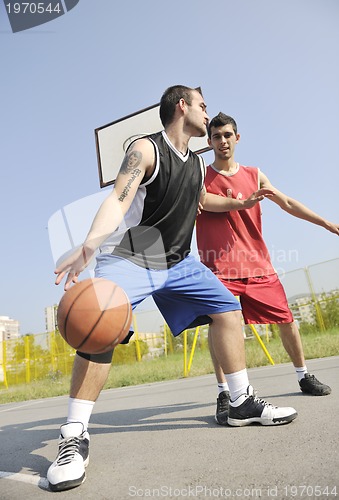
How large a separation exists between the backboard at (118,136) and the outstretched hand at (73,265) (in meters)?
5.53

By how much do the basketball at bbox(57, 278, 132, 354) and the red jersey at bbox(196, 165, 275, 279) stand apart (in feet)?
4.96

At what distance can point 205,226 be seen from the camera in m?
3.48

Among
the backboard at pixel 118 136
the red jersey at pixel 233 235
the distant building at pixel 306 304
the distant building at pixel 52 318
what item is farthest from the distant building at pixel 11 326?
the red jersey at pixel 233 235

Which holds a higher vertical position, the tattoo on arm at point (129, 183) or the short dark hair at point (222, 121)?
the short dark hair at point (222, 121)

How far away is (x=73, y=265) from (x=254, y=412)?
1415 mm

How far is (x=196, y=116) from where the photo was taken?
2.69 m

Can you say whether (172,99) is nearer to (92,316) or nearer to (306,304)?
(92,316)

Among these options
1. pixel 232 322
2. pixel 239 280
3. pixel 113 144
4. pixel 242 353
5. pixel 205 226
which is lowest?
pixel 242 353

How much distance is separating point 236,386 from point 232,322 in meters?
0.39

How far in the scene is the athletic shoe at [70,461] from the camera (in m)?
1.69

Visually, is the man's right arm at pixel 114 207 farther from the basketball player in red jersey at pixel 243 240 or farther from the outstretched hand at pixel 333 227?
the outstretched hand at pixel 333 227

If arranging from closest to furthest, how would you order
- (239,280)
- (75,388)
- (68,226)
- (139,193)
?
(75,388) < (139,193) < (68,226) < (239,280)

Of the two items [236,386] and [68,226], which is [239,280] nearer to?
[236,386]

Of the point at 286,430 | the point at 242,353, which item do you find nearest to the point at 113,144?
the point at 242,353
